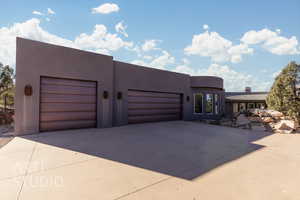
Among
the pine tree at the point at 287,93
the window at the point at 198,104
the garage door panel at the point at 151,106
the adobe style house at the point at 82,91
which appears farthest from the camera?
the window at the point at 198,104

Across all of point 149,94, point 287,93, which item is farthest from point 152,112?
point 287,93

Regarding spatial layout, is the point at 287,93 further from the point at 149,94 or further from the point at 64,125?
the point at 64,125

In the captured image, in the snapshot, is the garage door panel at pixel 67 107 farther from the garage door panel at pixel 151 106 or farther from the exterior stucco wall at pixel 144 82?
the garage door panel at pixel 151 106

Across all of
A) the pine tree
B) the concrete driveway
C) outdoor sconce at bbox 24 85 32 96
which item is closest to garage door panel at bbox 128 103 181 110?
outdoor sconce at bbox 24 85 32 96

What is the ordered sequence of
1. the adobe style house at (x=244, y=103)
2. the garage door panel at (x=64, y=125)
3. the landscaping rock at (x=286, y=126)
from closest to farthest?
the garage door panel at (x=64, y=125) < the landscaping rock at (x=286, y=126) < the adobe style house at (x=244, y=103)

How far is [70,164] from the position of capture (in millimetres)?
3275

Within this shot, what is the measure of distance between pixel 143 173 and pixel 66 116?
5474 millimetres

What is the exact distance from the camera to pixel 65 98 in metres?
7.05

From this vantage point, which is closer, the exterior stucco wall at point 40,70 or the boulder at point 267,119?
the exterior stucco wall at point 40,70

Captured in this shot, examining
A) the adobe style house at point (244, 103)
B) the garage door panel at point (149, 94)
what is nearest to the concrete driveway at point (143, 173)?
the garage door panel at point (149, 94)

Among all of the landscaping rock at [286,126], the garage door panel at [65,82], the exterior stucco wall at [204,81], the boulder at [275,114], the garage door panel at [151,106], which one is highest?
the exterior stucco wall at [204,81]

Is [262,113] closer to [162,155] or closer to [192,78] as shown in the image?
[192,78]

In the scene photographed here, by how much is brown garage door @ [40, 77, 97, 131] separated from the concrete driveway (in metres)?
2.16

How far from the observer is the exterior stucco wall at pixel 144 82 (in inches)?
341
